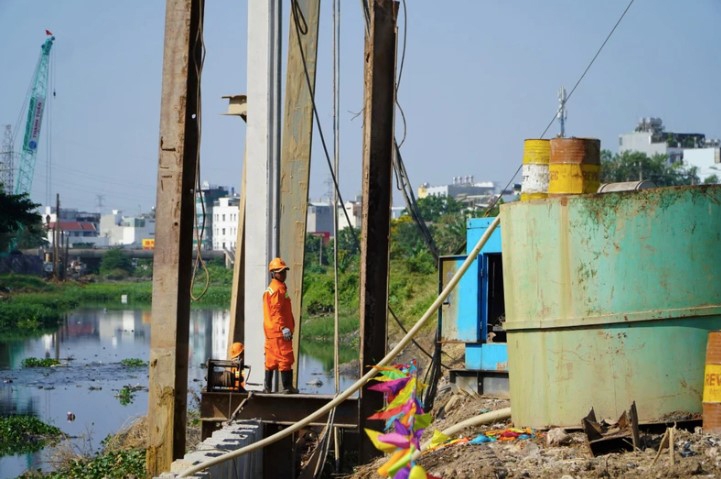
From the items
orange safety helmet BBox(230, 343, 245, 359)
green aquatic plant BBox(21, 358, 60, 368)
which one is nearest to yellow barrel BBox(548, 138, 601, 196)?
orange safety helmet BBox(230, 343, 245, 359)

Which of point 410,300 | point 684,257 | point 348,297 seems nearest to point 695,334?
point 684,257

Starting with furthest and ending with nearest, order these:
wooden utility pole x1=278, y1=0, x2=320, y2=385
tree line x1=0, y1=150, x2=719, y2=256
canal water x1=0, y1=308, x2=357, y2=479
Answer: tree line x1=0, y1=150, x2=719, y2=256, canal water x1=0, y1=308, x2=357, y2=479, wooden utility pole x1=278, y1=0, x2=320, y2=385

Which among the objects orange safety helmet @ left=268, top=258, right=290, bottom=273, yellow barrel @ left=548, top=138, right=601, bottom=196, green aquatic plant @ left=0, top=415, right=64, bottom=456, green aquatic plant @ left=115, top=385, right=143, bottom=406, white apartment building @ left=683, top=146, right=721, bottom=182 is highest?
white apartment building @ left=683, top=146, right=721, bottom=182

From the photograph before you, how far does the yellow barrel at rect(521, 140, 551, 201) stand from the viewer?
10.1m

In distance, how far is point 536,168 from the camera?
1024cm

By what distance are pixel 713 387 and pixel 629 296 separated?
2.63 ft

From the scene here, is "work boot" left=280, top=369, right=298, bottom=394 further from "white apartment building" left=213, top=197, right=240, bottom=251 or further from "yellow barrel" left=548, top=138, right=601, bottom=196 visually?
"white apartment building" left=213, top=197, right=240, bottom=251

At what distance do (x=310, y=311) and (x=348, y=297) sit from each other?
221 cm

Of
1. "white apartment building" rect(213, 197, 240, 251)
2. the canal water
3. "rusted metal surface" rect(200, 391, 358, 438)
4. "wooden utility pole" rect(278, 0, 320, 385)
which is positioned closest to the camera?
"rusted metal surface" rect(200, 391, 358, 438)

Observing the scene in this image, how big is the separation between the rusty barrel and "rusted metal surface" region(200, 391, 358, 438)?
3.88 meters

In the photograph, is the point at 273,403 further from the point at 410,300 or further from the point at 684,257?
the point at 410,300

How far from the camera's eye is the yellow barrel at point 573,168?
8.97m

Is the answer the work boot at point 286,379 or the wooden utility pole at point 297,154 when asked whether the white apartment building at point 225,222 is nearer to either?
the wooden utility pole at point 297,154

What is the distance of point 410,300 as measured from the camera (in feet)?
155
